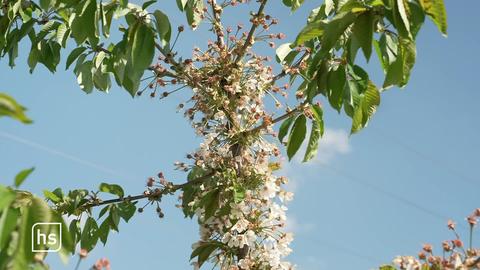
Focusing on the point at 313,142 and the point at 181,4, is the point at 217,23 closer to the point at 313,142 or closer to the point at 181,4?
the point at 181,4

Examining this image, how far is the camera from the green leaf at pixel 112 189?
241cm

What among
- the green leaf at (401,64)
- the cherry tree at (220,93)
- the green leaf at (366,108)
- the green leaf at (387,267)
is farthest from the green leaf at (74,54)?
the green leaf at (387,267)

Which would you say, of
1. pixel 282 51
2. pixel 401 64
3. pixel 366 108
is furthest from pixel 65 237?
pixel 282 51

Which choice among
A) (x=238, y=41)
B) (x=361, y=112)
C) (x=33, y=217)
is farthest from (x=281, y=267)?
(x=33, y=217)

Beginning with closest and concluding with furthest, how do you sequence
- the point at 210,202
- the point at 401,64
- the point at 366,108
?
the point at 401,64 < the point at 366,108 < the point at 210,202

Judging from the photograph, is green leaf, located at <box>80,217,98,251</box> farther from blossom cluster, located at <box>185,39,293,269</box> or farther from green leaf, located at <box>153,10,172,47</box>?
green leaf, located at <box>153,10,172,47</box>

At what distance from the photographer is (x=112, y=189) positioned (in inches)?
96.3

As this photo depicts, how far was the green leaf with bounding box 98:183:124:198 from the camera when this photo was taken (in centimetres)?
241

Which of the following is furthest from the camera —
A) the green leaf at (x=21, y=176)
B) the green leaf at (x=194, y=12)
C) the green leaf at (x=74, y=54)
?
the green leaf at (x=74, y=54)

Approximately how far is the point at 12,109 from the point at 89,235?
5.54 feet

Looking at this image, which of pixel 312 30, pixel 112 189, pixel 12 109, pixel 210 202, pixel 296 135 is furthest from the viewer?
pixel 112 189

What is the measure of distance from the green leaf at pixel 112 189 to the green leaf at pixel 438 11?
54.7 inches

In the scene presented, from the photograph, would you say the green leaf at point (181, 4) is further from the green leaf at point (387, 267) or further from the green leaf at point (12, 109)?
the green leaf at point (12, 109)

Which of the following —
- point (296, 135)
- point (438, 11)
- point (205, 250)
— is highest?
point (296, 135)
